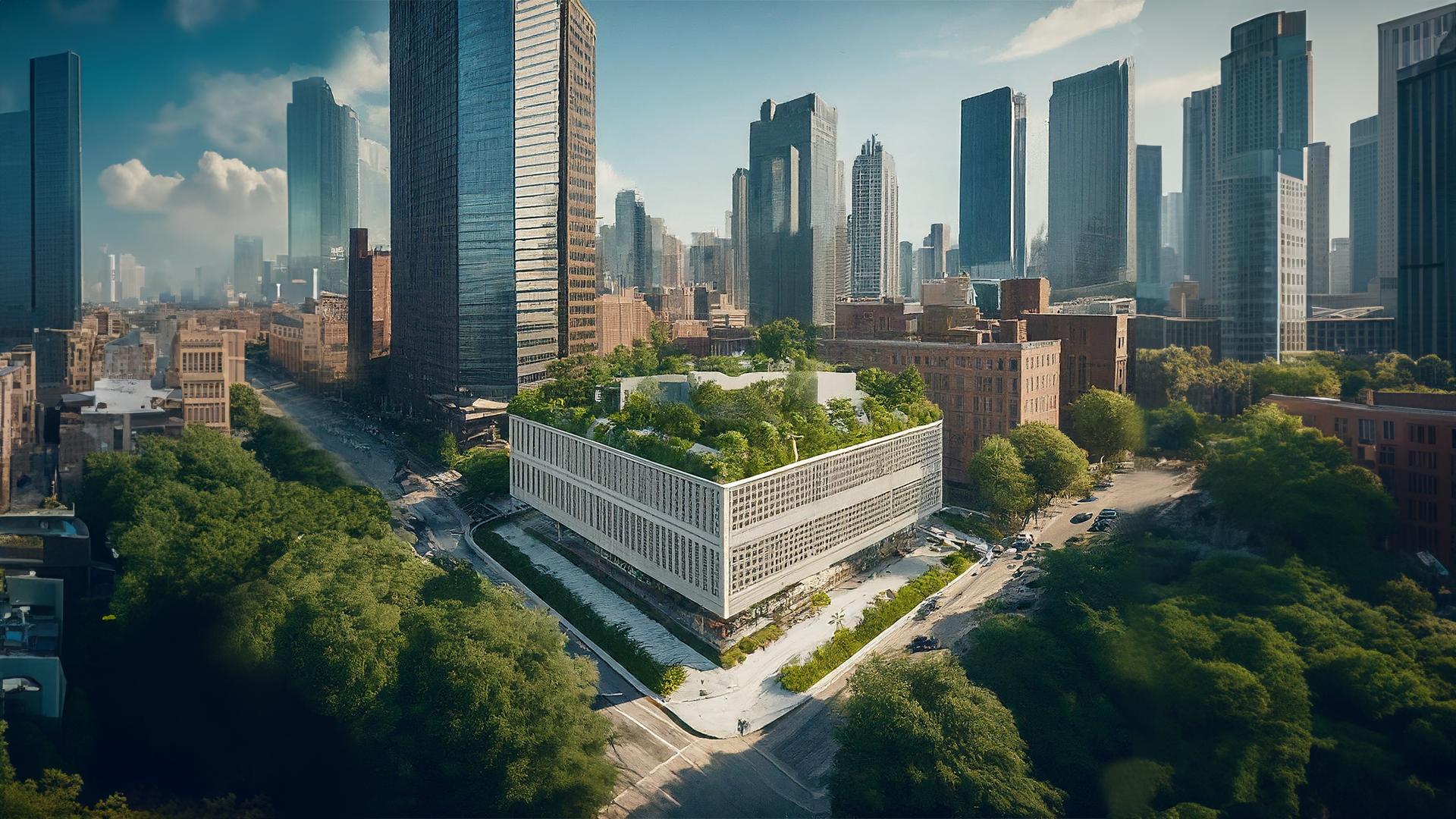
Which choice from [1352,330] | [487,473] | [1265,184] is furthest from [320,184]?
[1352,330]

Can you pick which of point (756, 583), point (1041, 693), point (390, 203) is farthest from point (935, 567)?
point (390, 203)

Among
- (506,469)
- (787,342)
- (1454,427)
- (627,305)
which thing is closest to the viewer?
(1454,427)

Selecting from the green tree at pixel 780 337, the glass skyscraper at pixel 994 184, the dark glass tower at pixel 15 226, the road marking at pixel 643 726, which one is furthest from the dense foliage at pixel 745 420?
the dark glass tower at pixel 15 226

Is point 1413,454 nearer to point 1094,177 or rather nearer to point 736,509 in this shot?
point 736,509

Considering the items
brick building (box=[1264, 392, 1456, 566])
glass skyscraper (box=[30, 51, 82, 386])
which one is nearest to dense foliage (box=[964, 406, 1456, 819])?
brick building (box=[1264, 392, 1456, 566])

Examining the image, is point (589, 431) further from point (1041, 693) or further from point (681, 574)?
point (1041, 693)

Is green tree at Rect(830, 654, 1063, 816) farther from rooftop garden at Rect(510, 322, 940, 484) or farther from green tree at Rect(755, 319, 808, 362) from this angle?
green tree at Rect(755, 319, 808, 362)
